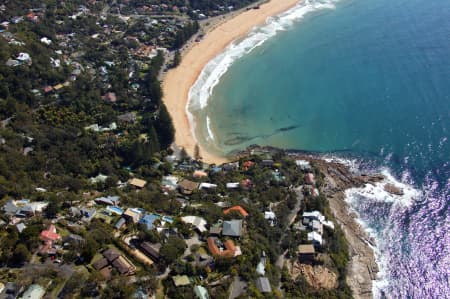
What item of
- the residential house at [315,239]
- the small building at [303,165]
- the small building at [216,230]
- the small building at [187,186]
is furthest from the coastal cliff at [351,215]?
the small building at [216,230]

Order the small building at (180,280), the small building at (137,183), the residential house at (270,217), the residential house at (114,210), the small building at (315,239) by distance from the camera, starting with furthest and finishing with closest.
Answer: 1. the small building at (137,183)
2. the residential house at (270,217)
3. the small building at (315,239)
4. the residential house at (114,210)
5. the small building at (180,280)

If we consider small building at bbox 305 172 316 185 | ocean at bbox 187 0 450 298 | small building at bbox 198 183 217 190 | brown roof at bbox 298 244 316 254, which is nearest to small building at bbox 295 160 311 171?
small building at bbox 305 172 316 185

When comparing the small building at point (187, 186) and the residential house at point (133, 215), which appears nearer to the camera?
the residential house at point (133, 215)

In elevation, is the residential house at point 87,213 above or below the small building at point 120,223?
above

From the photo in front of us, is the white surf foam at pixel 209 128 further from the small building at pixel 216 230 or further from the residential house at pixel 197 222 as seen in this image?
the small building at pixel 216 230

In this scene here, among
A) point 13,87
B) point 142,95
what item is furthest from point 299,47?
point 13,87

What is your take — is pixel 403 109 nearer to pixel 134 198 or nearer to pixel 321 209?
pixel 321 209
